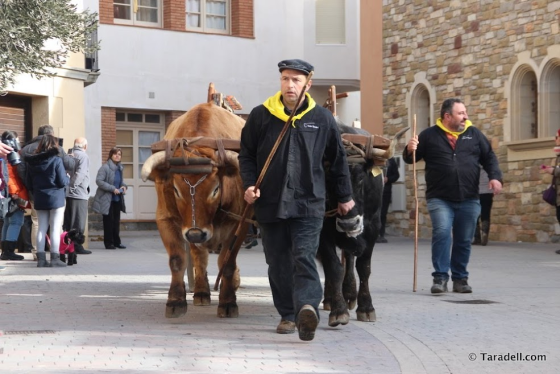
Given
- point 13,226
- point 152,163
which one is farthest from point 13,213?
point 152,163

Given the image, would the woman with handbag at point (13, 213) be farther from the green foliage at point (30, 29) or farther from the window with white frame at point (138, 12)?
the window with white frame at point (138, 12)

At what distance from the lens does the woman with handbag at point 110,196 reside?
21578mm

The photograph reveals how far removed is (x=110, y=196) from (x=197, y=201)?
1287 cm

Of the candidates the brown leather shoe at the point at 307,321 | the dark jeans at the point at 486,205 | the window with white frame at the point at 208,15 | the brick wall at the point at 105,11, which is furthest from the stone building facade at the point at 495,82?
the brown leather shoe at the point at 307,321

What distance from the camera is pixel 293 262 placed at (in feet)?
27.2

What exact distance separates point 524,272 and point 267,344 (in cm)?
775

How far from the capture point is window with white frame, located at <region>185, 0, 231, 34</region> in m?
31.7

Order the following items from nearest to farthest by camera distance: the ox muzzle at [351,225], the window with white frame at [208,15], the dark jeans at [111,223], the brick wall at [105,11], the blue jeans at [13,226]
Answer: the ox muzzle at [351,225]
the blue jeans at [13,226]
the dark jeans at [111,223]
the brick wall at [105,11]
the window with white frame at [208,15]

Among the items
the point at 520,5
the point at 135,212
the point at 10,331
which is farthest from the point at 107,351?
the point at 135,212

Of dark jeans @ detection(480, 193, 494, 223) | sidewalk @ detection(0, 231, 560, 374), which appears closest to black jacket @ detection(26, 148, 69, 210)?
sidewalk @ detection(0, 231, 560, 374)

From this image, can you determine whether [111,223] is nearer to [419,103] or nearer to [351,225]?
[419,103]

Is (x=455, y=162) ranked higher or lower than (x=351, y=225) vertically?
higher

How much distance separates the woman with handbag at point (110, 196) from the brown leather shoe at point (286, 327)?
1334 cm

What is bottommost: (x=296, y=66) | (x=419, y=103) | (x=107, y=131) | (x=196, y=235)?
(x=196, y=235)
